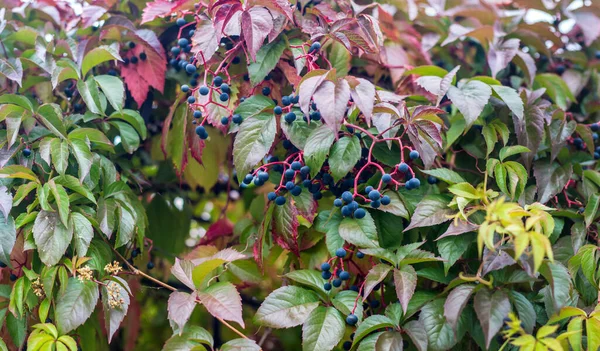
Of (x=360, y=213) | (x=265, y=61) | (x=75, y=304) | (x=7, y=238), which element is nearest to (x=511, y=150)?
(x=360, y=213)

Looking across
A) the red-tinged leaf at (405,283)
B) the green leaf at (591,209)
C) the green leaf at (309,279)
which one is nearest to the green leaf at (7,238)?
the green leaf at (309,279)

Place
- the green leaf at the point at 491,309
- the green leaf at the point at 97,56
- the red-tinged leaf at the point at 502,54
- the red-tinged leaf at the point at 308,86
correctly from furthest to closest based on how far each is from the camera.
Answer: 1. the red-tinged leaf at the point at 502,54
2. the green leaf at the point at 97,56
3. the red-tinged leaf at the point at 308,86
4. the green leaf at the point at 491,309

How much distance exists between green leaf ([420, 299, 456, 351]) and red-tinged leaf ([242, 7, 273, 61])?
66cm

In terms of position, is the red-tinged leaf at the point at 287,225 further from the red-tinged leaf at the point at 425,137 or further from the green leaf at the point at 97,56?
the green leaf at the point at 97,56

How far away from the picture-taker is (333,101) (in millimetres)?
1244

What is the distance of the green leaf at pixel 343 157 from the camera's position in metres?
1.35

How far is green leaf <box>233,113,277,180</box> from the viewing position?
1390 millimetres

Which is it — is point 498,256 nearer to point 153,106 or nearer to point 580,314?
point 580,314

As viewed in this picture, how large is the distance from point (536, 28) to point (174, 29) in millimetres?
1132

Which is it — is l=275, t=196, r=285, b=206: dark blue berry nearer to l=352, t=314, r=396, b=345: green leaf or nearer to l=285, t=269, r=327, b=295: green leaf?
l=285, t=269, r=327, b=295: green leaf

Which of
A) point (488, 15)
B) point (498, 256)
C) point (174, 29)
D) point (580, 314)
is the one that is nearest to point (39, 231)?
point (174, 29)

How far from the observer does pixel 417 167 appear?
1.52 m

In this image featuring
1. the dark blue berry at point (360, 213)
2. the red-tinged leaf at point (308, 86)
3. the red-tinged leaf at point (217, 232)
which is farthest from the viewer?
the red-tinged leaf at point (217, 232)

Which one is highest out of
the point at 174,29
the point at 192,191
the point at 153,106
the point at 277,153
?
the point at 174,29
